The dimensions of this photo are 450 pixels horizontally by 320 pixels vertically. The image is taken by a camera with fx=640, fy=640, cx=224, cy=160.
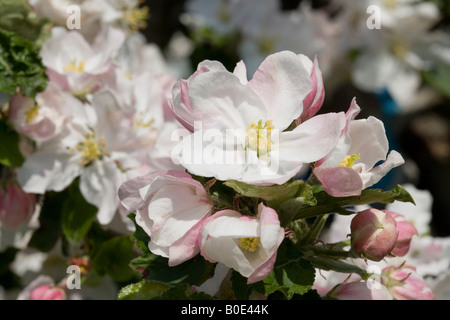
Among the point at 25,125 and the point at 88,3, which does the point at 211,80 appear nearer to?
the point at 25,125

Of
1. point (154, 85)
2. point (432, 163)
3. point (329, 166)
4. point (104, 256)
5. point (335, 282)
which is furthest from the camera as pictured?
point (432, 163)

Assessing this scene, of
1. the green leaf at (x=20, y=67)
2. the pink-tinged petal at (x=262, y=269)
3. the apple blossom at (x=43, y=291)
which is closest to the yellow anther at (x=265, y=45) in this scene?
the green leaf at (x=20, y=67)

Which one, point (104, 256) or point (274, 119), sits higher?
point (274, 119)

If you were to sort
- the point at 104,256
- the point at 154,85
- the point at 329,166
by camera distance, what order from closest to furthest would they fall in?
the point at 329,166 < the point at 104,256 < the point at 154,85

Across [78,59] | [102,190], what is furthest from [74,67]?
[102,190]

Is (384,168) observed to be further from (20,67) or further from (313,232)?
(20,67)

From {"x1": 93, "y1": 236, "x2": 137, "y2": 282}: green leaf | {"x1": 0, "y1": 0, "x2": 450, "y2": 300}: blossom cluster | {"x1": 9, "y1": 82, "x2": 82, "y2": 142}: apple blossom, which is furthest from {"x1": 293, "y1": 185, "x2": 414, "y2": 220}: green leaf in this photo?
{"x1": 9, "y1": 82, "x2": 82, "y2": 142}: apple blossom
